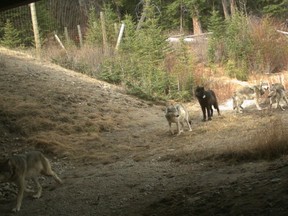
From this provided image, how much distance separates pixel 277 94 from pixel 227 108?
2.79m

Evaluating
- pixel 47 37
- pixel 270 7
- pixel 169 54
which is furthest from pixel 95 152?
pixel 270 7

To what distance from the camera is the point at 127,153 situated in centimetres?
1134

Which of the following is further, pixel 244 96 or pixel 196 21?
pixel 196 21

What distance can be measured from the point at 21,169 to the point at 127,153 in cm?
384

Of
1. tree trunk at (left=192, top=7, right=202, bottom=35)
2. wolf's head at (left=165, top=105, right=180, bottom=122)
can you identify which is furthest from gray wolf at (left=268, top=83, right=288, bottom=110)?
tree trunk at (left=192, top=7, right=202, bottom=35)

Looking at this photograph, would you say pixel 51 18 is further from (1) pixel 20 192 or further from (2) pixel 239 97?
(1) pixel 20 192

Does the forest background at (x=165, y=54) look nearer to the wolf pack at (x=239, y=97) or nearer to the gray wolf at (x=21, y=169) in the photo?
the wolf pack at (x=239, y=97)

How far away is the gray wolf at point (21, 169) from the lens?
305 inches

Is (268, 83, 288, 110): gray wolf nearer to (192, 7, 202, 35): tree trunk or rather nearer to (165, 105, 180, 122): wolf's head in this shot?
(165, 105, 180, 122): wolf's head

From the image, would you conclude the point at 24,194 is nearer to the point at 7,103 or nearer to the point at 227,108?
the point at 7,103

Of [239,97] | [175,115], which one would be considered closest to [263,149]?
[175,115]

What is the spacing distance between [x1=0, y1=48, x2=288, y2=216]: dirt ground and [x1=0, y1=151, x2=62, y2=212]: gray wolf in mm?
282

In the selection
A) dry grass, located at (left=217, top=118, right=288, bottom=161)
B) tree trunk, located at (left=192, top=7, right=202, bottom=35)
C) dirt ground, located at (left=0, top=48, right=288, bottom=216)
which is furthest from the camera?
tree trunk, located at (left=192, top=7, right=202, bottom=35)

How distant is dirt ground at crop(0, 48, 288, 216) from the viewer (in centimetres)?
654
